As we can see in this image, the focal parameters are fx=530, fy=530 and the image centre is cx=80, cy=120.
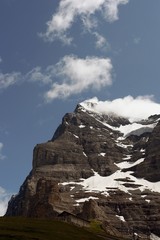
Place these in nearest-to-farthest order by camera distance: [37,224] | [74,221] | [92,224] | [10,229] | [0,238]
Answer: [0,238] → [10,229] → [37,224] → [74,221] → [92,224]

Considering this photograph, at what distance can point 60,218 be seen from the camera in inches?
6496

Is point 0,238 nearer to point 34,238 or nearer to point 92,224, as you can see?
point 34,238

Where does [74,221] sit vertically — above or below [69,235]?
above

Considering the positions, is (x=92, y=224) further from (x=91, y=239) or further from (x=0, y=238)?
(x=0, y=238)

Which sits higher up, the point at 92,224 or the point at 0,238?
the point at 92,224

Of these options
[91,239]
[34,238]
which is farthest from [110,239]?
[34,238]

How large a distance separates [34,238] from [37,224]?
27.4 metres

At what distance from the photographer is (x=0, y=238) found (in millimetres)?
95500

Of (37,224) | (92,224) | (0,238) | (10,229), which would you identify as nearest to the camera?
(0,238)

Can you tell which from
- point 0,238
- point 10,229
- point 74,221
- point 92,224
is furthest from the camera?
point 92,224

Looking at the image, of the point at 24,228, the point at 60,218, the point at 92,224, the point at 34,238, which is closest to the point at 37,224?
the point at 24,228

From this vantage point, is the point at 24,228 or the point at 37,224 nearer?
the point at 24,228

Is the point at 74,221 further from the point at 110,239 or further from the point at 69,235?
the point at 69,235

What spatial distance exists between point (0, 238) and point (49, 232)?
20434 millimetres
